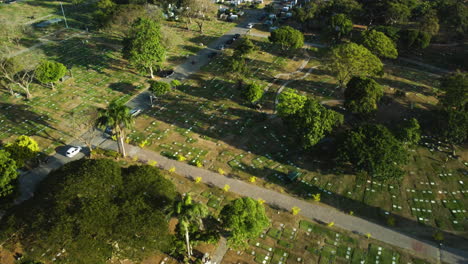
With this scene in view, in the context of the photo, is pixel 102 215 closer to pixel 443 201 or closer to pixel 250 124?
pixel 250 124

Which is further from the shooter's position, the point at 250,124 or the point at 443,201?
the point at 250,124

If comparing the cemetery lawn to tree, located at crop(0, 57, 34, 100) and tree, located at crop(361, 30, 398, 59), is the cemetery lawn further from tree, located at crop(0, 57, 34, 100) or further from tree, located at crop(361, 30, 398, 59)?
tree, located at crop(0, 57, 34, 100)

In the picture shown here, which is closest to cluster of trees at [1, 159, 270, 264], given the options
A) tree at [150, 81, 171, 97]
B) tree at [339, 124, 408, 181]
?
tree at [339, 124, 408, 181]

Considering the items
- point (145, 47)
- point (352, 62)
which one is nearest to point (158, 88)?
point (145, 47)

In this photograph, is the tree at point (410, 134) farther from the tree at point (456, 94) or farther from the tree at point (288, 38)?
the tree at point (288, 38)

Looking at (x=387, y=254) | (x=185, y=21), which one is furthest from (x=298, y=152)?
(x=185, y=21)

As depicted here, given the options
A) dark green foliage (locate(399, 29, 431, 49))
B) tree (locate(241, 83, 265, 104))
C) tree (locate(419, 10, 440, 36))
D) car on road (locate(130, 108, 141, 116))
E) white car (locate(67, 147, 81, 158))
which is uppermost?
tree (locate(419, 10, 440, 36))
